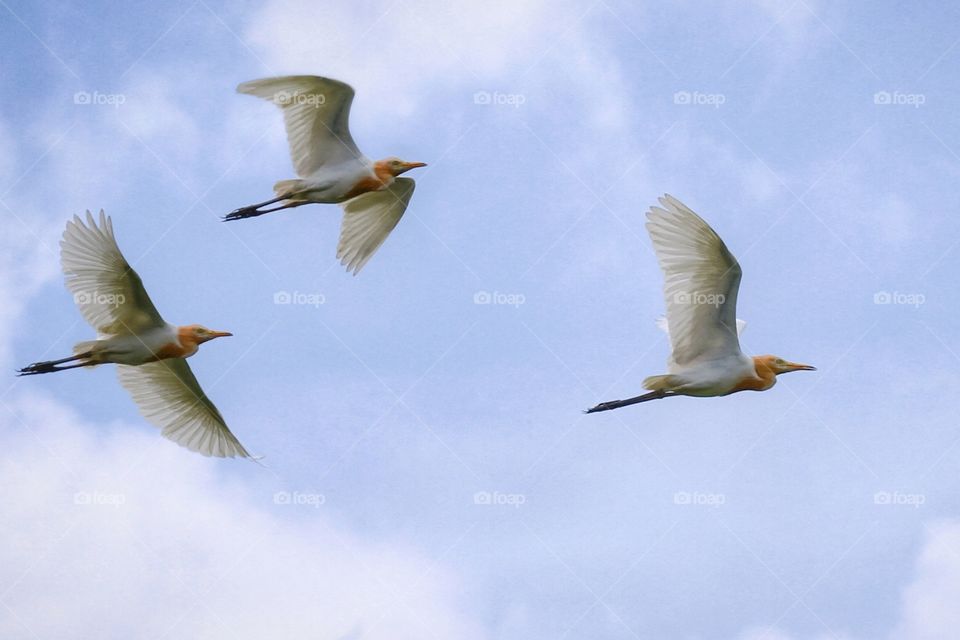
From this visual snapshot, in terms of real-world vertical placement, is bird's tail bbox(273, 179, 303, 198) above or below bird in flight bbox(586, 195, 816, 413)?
above

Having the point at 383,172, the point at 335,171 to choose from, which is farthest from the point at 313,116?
the point at 383,172

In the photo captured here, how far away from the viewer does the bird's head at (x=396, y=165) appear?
1886 centimetres

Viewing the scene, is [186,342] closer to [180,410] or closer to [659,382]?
[180,410]

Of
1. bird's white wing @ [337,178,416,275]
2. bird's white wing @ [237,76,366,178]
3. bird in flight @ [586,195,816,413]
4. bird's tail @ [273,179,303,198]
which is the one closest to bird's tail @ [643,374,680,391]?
bird in flight @ [586,195,816,413]

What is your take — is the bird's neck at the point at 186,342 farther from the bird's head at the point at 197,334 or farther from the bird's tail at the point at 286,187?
the bird's tail at the point at 286,187

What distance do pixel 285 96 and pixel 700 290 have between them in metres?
5.73

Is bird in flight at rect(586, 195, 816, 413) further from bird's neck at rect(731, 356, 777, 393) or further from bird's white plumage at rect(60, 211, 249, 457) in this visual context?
bird's white plumage at rect(60, 211, 249, 457)

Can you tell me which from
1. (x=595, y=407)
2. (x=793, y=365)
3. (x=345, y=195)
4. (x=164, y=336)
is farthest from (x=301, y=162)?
(x=793, y=365)

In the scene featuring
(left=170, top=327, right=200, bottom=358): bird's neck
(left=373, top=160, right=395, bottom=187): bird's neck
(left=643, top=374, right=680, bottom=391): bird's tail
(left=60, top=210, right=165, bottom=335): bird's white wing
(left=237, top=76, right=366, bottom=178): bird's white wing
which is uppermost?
(left=237, top=76, right=366, bottom=178): bird's white wing

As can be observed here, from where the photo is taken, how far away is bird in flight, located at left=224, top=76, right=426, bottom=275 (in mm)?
17812

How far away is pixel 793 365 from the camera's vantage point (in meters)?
17.7

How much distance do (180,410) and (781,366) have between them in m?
7.82

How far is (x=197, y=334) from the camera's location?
1808 centimetres

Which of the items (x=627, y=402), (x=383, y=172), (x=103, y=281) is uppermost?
(x=383, y=172)
